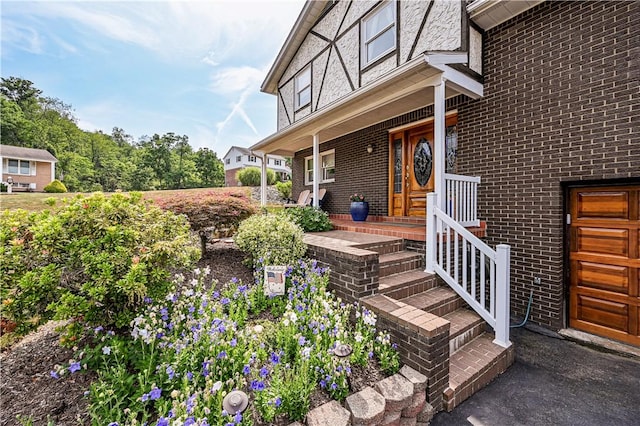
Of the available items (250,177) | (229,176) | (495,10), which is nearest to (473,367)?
(495,10)

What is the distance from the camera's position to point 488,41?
15.7 ft

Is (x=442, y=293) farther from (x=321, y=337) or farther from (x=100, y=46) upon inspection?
(x=100, y=46)

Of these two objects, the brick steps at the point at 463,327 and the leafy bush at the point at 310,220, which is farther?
the leafy bush at the point at 310,220

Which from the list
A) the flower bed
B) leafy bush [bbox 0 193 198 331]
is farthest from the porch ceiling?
leafy bush [bbox 0 193 198 331]

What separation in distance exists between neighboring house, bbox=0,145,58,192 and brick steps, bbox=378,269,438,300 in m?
29.8

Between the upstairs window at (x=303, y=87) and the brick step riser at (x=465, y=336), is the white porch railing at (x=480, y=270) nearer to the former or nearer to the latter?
the brick step riser at (x=465, y=336)

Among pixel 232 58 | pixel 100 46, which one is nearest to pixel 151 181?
pixel 232 58

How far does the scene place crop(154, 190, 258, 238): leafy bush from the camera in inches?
164

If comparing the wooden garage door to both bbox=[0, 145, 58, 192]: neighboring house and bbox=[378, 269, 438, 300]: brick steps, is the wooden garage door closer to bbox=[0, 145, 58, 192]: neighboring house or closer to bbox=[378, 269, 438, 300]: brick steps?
bbox=[378, 269, 438, 300]: brick steps

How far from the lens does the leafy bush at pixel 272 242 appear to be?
368 centimetres

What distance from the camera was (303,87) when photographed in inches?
363

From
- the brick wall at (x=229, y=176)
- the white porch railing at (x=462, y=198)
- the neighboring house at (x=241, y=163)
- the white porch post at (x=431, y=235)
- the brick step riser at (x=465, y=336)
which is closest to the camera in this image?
the brick step riser at (x=465, y=336)

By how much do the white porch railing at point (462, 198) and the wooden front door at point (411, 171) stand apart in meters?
1.29

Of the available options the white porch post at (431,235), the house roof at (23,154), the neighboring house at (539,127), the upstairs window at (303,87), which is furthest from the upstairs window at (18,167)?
the white porch post at (431,235)
